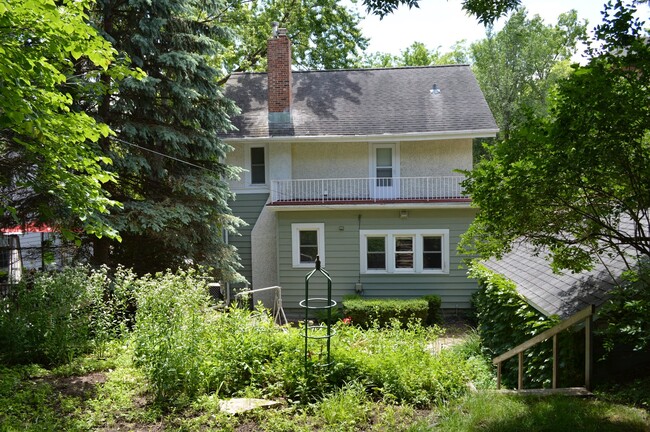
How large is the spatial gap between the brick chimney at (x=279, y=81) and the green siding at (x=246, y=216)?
271 centimetres

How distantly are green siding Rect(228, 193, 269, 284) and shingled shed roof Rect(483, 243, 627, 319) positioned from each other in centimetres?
963

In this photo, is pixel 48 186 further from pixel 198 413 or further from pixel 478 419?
pixel 478 419

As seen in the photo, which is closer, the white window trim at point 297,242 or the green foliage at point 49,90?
the green foliage at point 49,90

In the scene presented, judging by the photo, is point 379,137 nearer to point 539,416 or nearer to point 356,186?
point 356,186

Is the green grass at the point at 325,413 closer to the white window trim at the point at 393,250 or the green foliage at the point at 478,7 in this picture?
the green foliage at the point at 478,7

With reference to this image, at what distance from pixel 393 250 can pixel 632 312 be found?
1145cm

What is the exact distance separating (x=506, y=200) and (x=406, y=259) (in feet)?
38.5

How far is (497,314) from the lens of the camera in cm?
1059

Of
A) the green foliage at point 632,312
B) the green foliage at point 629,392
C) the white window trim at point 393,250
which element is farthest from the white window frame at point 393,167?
the green foliage at point 629,392

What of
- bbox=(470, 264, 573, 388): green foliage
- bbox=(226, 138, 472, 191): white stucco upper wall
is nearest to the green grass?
bbox=(470, 264, 573, 388): green foliage

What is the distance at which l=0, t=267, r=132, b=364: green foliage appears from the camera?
750 centimetres

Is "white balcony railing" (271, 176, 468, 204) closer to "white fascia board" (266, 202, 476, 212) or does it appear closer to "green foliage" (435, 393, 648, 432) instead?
"white fascia board" (266, 202, 476, 212)

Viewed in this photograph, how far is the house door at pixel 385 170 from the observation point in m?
17.9

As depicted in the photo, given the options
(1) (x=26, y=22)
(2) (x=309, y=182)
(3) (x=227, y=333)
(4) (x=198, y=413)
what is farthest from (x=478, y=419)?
(2) (x=309, y=182)
